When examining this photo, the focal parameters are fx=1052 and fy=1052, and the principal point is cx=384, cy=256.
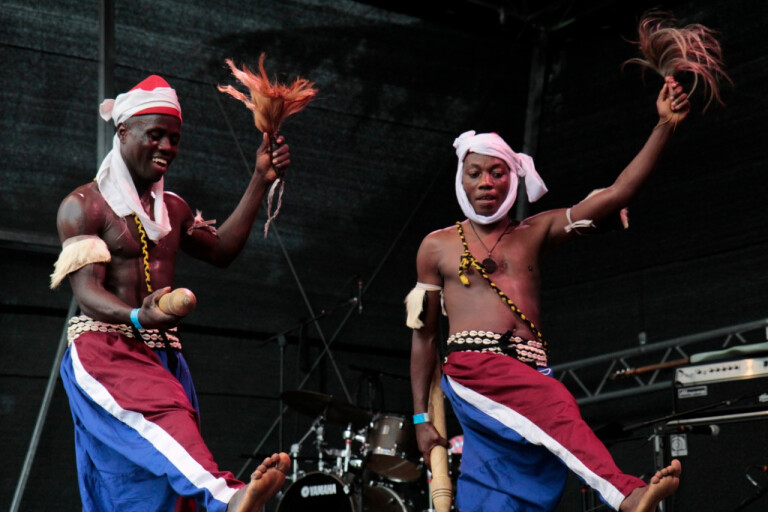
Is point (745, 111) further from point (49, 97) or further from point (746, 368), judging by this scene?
point (49, 97)

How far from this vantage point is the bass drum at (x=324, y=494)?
565 cm

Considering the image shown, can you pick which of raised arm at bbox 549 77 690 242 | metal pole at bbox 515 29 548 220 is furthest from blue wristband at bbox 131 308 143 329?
metal pole at bbox 515 29 548 220

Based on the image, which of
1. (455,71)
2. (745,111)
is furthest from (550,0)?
(745,111)

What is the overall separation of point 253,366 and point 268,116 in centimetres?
397

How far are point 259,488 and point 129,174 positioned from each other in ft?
3.82

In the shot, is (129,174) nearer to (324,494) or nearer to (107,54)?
(324,494)

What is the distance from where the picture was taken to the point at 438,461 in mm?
3516

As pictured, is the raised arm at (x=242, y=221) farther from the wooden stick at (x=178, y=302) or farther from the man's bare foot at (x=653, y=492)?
the man's bare foot at (x=653, y=492)

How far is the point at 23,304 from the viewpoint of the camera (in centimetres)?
646

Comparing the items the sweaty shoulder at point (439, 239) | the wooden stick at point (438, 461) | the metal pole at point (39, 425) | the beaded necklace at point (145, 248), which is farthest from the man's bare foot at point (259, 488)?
the metal pole at point (39, 425)

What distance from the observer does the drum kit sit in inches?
226

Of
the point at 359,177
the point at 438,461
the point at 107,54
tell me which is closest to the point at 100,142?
the point at 107,54

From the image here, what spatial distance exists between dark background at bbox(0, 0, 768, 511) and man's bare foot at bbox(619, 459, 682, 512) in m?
3.36

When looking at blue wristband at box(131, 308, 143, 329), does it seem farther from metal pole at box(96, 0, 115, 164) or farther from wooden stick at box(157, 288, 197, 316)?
metal pole at box(96, 0, 115, 164)
